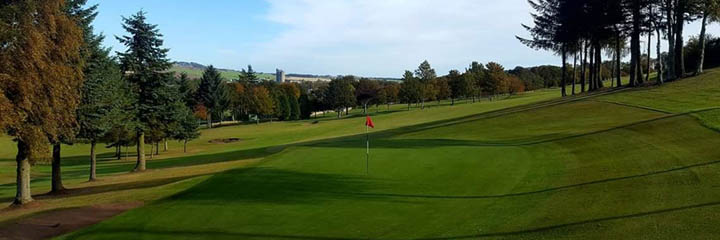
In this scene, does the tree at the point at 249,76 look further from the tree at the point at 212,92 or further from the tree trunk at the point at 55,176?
the tree trunk at the point at 55,176

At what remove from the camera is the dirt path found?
1612 cm

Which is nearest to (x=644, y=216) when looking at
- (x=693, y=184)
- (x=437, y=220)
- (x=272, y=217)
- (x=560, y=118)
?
(x=693, y=184)

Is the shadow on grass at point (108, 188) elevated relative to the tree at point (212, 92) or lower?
lower

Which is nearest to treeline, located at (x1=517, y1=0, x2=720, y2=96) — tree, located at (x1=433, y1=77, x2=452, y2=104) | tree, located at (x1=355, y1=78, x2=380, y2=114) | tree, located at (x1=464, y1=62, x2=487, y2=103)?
tree, located at (x1=464, y1=62, x2=487, y2=103)

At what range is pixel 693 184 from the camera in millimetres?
12156

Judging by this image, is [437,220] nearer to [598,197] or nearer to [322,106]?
[598,197]

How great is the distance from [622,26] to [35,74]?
44783 mm

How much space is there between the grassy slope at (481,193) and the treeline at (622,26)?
52.8 feet

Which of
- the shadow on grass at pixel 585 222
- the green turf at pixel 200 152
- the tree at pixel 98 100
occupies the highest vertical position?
the tree at pixel 98 100

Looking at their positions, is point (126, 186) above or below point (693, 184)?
below

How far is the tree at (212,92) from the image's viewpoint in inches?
3656

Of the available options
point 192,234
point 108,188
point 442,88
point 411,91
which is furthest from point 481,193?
point 442,88

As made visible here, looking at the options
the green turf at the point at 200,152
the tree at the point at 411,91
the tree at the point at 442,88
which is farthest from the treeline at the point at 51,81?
the tree at the point at 442,88

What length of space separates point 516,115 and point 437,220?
29381mm
